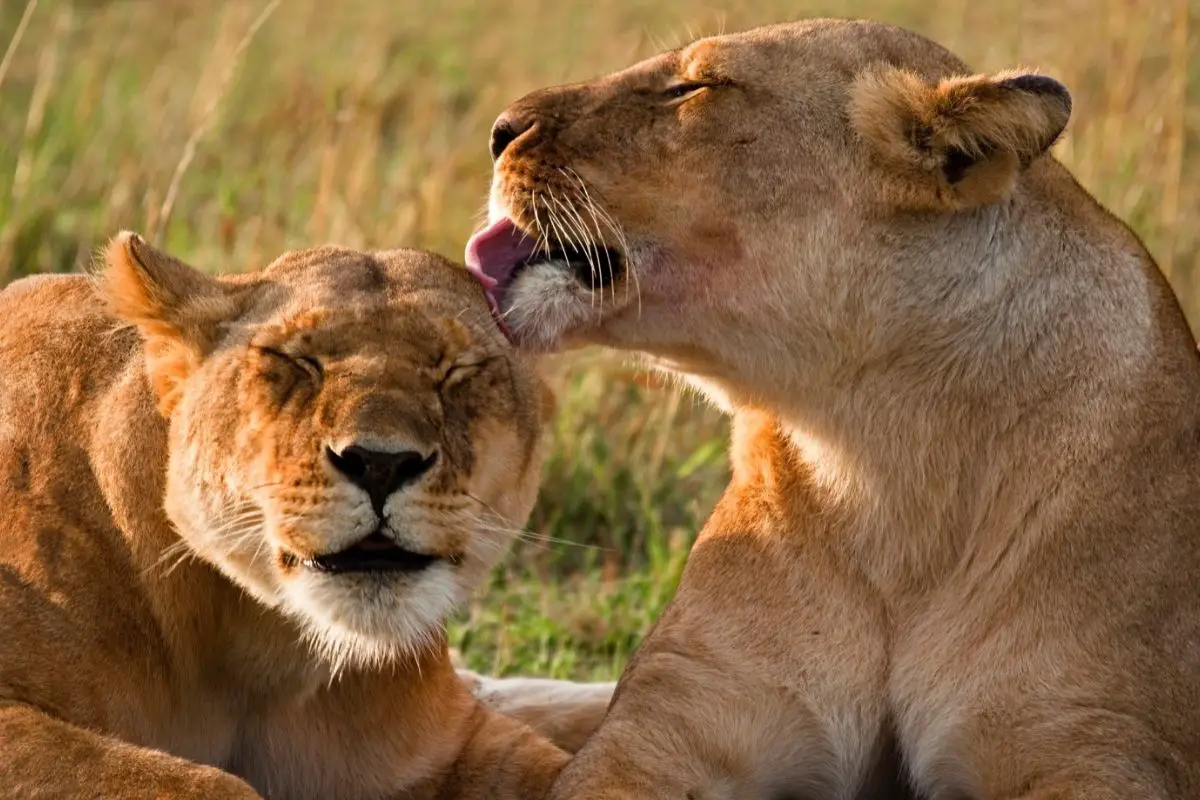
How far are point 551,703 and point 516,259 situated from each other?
50.9 inches

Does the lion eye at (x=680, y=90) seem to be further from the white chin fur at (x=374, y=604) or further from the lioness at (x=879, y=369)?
the white chin fur at (x=374, y=604)

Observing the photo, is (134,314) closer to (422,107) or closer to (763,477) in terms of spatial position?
(763,477)

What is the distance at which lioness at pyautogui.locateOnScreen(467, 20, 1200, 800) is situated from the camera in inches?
146

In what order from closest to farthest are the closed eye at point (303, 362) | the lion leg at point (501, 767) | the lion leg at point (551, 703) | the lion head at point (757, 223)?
the closed eye at point (303, 362)
the lion head at point (757, 223)
the lion leg at point (501, 767)
the lion leg at point (551, 703)

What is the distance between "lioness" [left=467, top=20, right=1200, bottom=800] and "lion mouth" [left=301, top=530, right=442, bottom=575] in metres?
0.56

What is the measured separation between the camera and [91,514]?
12.0ft

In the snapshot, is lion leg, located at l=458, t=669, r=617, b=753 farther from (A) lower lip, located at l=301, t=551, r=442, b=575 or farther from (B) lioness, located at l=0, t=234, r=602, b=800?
(A) lower lip, located at l=301, t=551, r=442, b=575

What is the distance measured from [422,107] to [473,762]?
5817 mm

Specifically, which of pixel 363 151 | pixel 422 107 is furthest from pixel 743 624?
pixel 422 107

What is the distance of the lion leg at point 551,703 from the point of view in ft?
15.5

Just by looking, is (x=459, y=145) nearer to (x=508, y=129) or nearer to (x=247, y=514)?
(x=508, y=129)

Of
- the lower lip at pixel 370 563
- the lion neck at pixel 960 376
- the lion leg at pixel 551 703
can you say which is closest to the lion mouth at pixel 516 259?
the lion neck at pixel 960 376

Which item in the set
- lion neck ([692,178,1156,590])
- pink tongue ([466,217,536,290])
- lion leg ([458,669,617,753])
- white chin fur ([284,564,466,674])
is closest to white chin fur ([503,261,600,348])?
pink tongue ([466,217,536,290])

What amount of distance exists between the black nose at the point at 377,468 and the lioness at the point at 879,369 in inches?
22.7
